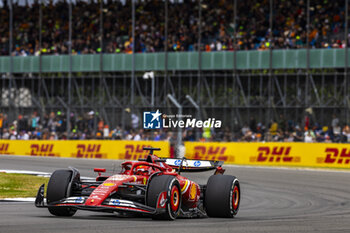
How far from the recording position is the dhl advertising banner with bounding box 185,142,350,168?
30.3 meters

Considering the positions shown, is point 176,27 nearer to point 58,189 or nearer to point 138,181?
point 138,181

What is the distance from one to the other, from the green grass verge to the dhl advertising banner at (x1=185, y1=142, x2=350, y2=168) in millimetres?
9296

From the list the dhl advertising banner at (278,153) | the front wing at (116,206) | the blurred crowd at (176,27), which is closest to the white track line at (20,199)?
the front wing at (116,206)

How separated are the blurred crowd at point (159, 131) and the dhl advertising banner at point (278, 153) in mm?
1993

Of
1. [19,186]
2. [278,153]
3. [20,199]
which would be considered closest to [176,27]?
[278,153]

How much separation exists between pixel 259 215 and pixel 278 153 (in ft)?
58.9

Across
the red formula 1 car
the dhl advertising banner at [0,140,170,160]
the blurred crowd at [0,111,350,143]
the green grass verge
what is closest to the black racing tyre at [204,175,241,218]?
the red formula 1 car

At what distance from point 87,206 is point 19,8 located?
40.6m

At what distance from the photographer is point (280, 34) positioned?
4044cm

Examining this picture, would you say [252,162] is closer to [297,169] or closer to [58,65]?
[297,169]

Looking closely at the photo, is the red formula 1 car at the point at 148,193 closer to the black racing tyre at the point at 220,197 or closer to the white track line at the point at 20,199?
the black racing tyre at the point at 220,197

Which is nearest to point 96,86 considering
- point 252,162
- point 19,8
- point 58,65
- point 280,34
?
point 58,65

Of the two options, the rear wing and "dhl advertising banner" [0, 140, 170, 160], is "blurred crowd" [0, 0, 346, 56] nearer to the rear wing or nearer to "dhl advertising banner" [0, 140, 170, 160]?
"dhl advertising banner" [0, 140, 170, 160]

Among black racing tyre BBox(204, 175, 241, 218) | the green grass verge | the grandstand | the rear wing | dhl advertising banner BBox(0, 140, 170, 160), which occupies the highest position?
the grandstand
